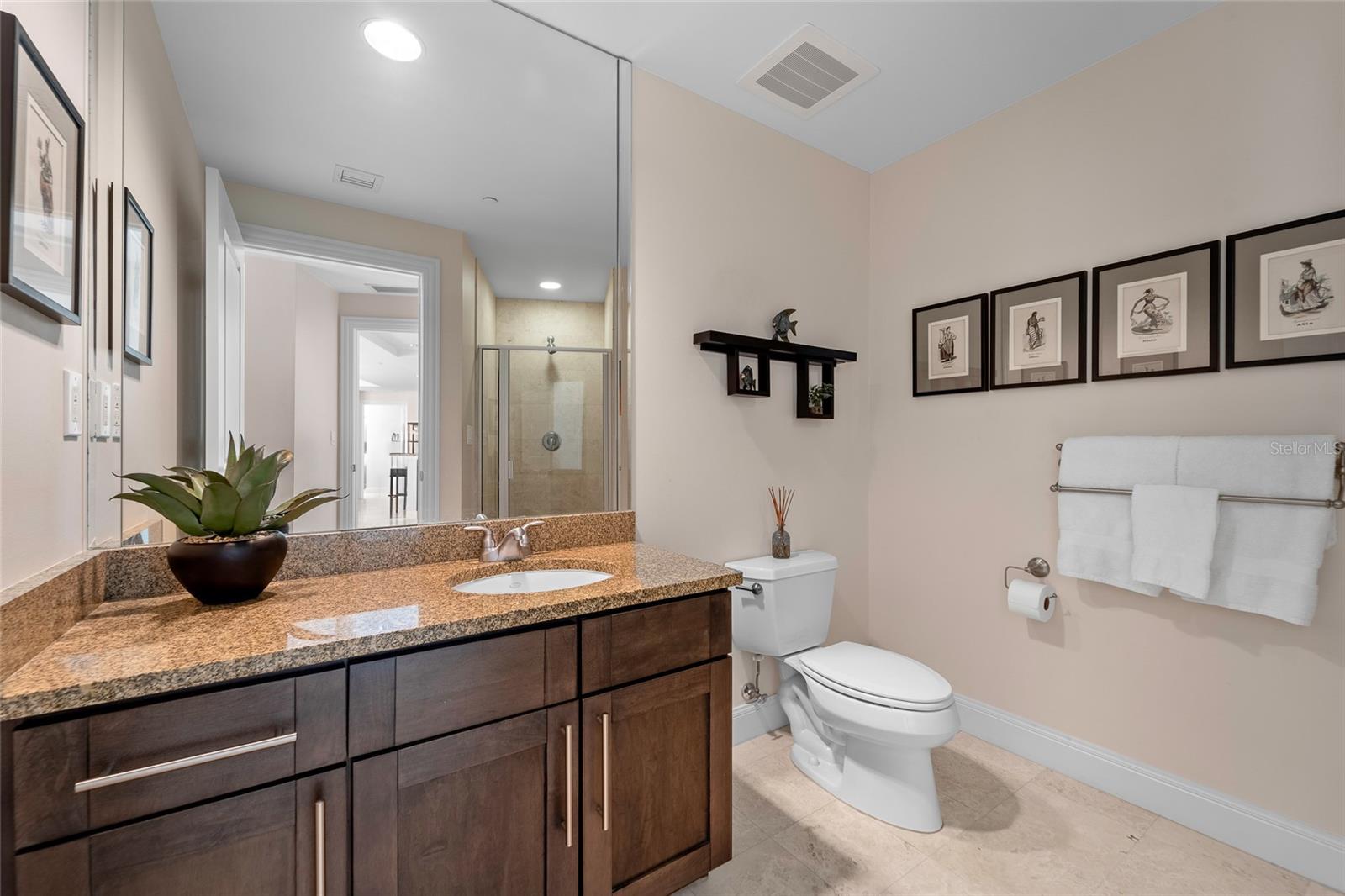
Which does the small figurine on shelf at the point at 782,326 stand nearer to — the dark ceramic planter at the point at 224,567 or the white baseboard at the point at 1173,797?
the white baseboard at the point at 1173,797

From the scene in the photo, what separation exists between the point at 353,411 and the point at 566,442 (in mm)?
638

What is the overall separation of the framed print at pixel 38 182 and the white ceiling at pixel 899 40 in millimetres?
1216

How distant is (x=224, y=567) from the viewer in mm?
1115

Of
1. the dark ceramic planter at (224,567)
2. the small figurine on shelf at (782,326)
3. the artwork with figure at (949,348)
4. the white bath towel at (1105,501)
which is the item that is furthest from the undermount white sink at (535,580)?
the artwork with figure at (949,348)

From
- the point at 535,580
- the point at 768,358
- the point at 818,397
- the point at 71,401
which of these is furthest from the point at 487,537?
the point at 818,397

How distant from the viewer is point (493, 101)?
1727mm

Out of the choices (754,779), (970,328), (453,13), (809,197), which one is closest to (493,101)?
(453,13)

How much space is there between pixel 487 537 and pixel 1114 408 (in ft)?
6.93

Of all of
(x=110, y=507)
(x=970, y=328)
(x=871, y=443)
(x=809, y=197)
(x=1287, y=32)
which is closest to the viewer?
(x=110, y=507)

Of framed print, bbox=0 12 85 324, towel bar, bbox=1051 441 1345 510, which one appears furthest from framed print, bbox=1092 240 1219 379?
framed print, bbox=0 12 85 324

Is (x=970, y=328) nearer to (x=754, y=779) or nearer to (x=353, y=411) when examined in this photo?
(x=754, y=779)

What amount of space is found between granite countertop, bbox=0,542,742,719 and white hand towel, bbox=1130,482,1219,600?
53.6 inches

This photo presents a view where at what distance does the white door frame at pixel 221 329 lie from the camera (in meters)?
1.32

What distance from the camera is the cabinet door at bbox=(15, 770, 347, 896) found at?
77cm
